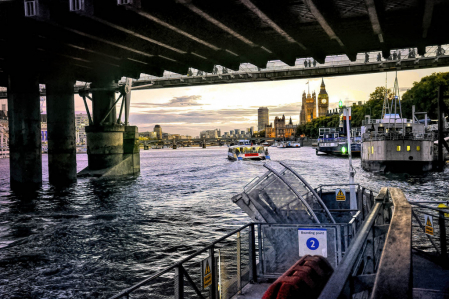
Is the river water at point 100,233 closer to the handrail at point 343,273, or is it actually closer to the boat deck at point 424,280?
the boat deck at point 424,280

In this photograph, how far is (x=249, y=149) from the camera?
9750 centimetres

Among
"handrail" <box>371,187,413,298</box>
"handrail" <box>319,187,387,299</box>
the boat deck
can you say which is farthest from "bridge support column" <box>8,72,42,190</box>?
"handrail" <box>371,187,413,298</box>

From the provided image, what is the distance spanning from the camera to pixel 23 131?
3052 centimetres

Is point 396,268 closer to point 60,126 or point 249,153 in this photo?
point 60,126

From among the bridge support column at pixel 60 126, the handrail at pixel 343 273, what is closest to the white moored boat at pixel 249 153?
the bridge support column at pixel 60 126

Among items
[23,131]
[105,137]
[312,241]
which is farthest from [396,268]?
[105,137]

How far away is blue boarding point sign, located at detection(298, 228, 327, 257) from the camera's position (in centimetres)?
791

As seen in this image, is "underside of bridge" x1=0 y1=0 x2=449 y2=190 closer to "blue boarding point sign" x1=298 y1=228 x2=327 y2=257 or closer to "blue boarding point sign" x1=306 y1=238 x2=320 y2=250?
"blue boarding point sign" x1=298 y1=228 x2=327 y2=257

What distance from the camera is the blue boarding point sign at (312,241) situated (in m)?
7.91

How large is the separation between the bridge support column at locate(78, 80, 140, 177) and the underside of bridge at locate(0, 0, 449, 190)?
31.6 ft

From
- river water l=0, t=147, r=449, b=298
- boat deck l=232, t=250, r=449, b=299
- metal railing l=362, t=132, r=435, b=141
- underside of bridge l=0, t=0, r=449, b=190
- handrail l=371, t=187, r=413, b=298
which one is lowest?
river water l=0, t=147, r=449, b=298

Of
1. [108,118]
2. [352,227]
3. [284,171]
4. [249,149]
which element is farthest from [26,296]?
[249,149]

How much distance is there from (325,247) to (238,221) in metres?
14.2

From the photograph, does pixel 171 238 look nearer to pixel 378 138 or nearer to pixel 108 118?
pixel 108 118
